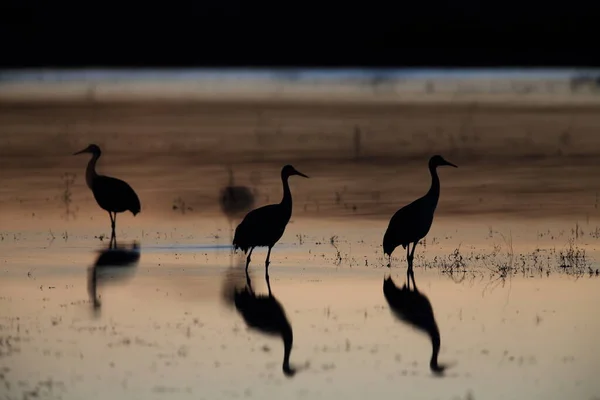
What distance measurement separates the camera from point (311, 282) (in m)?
13.5

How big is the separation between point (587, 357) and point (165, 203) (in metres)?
10.0

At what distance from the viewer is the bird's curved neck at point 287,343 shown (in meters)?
10.3

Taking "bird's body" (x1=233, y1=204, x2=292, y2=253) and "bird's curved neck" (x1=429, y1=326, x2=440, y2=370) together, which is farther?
"bird's body" (x1=233, y1=204, x2=292, y2=253)

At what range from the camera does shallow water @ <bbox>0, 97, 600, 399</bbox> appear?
9906 mm

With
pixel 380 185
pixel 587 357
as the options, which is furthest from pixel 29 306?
pixel 380 185

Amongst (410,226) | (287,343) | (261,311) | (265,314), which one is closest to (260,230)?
(410,226)

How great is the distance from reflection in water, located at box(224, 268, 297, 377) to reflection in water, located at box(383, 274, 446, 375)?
91cm

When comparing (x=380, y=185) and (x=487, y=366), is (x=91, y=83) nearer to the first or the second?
(x=380, y=185)

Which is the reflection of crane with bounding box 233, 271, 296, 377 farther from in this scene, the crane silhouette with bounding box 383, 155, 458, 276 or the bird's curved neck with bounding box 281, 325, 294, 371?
the crane silhouette with bounding box 383, 155, 458, 276

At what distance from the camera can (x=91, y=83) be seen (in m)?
45.8

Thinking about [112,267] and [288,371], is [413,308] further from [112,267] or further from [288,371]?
[112,267]
